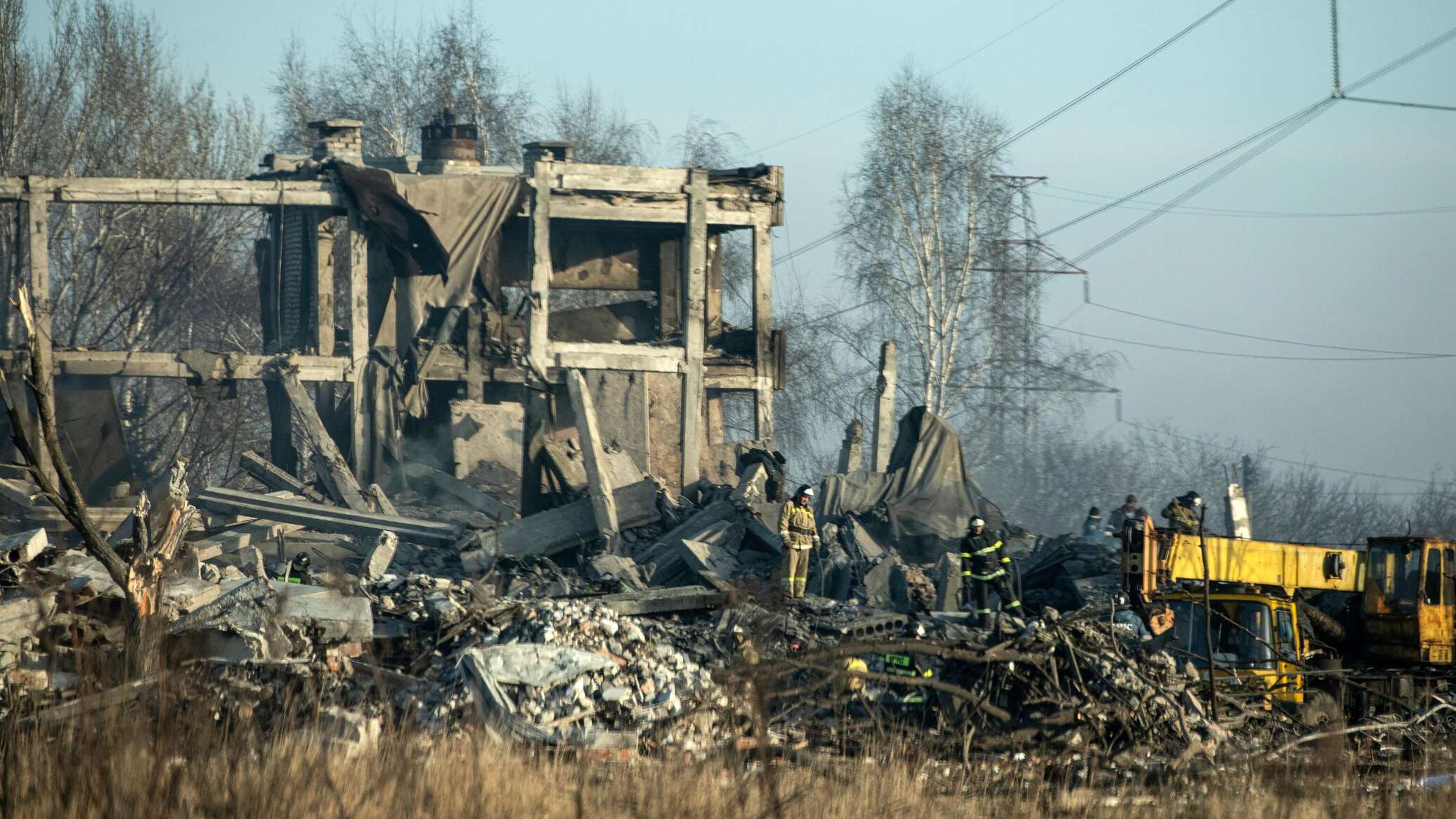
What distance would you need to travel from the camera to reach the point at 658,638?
10.7 metres

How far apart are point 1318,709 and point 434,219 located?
535 inches

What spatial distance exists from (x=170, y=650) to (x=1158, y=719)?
589cm

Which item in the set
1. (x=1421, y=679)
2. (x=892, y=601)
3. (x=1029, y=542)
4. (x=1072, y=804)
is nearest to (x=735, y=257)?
(x=1029, y=542)

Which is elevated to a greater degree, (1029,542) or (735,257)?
(735,257)

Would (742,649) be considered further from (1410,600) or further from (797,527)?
(1410,600)

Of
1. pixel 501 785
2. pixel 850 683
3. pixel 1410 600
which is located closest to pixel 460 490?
pixel 850 683

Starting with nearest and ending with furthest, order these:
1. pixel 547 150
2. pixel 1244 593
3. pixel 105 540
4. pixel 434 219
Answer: pixel 105 540
pixel 1244 593
pixel 434 219
pixel 547 150

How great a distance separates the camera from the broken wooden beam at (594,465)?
16.2m

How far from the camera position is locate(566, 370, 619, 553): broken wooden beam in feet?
53.3

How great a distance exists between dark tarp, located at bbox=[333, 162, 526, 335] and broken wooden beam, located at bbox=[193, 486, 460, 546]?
13.8 ft

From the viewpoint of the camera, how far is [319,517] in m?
17.2

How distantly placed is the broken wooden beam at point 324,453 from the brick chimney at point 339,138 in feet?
14.1

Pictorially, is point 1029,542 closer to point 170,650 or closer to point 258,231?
point 170,650

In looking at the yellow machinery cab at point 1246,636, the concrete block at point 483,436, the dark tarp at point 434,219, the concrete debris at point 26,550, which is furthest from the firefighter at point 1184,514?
the dark tarp at point 434,219
